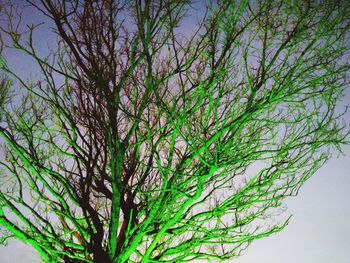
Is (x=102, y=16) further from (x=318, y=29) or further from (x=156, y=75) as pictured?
(x=318, y=29)

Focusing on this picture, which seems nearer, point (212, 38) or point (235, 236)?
point (212, 38)

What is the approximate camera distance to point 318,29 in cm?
463

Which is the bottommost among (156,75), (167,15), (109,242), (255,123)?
(109,242)

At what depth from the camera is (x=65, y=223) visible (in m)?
6.43

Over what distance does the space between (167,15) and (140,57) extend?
0.82m

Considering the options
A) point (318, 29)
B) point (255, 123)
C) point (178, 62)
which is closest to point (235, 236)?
point (255, 123)

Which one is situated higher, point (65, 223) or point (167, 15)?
point (167, 15)

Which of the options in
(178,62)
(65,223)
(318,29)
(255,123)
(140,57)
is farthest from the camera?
(65,223)

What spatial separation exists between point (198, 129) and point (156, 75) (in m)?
1.25

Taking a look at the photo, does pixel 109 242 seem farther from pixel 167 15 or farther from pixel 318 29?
pixel 318 29

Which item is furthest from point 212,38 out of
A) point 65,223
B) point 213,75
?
point 65,223

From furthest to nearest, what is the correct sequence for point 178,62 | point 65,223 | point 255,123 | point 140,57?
point 65,223 < point 255,123 < point 178,62 < point 140,57

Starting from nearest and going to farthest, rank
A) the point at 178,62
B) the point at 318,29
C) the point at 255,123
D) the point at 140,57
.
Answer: the point at 318,29 → the point at 140,57 → the point at 178,62 → the point at 255,123

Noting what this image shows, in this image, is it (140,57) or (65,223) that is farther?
(65,223)
